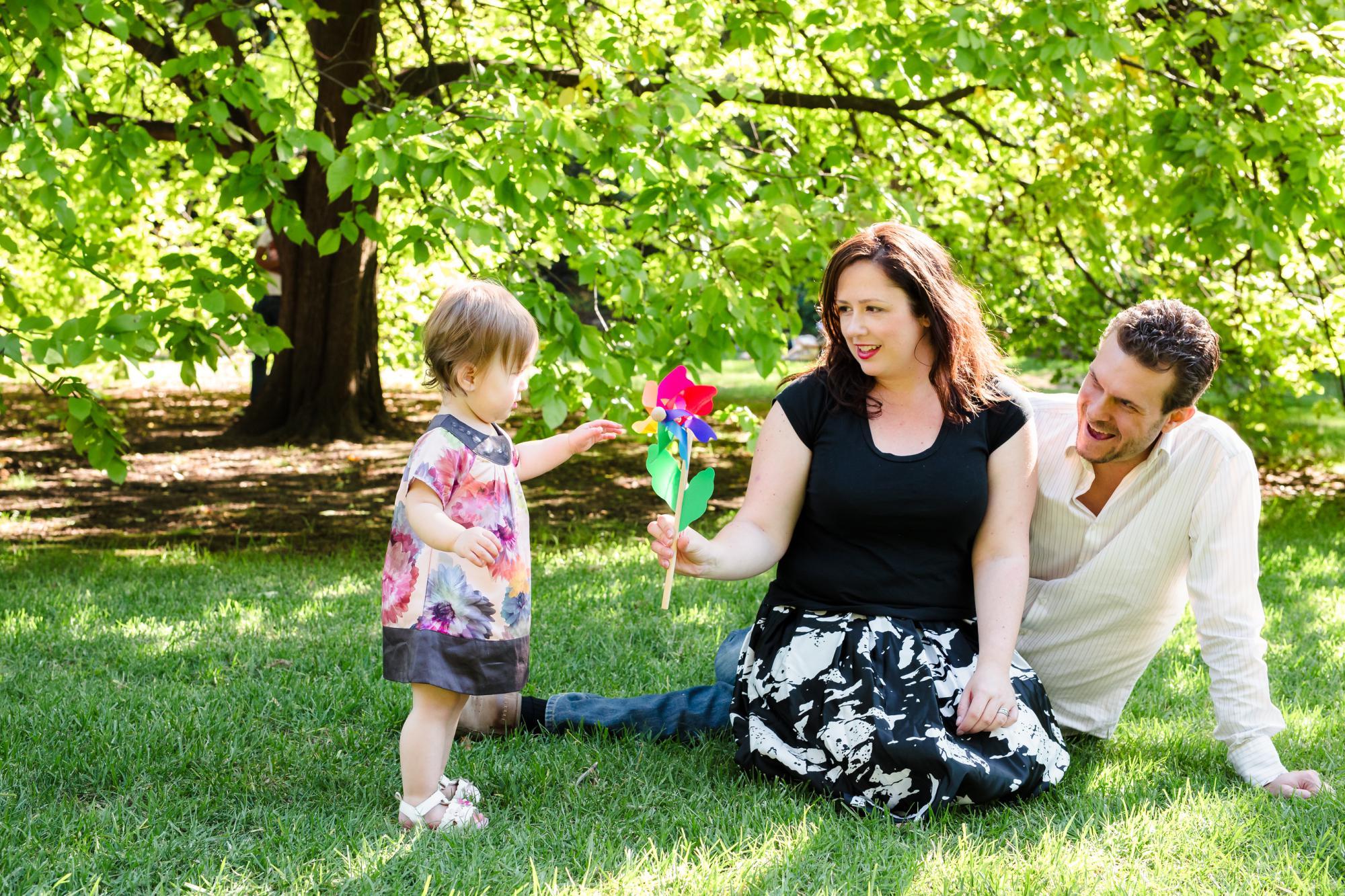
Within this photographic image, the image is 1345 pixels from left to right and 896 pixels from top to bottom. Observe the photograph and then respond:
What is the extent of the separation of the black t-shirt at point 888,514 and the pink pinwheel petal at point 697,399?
0.35 m

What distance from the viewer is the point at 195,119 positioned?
5090 millimetres

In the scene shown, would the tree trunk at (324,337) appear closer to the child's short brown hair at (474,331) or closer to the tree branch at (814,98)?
the tree branch at (814,98)

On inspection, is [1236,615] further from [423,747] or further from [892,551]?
[423,747]

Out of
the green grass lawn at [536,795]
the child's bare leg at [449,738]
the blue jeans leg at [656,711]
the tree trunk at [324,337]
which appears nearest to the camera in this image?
the green grass lawn at [536,795]

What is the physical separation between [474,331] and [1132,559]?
1758 mm

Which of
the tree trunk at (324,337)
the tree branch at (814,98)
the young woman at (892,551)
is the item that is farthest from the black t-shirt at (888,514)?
the tree trunk at (324,337)

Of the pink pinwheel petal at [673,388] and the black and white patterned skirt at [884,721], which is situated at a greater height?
the pink pinwheel petal at [673,388]

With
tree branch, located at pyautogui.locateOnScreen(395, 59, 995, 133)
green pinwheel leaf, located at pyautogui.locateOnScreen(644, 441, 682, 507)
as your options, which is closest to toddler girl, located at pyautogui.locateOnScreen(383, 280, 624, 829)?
green pinwheel leaf, located at pyautogui.locateOnScreen(644, 441, 682, 507)

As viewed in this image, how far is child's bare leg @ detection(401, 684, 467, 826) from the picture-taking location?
265 cm

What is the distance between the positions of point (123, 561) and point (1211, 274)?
765cm

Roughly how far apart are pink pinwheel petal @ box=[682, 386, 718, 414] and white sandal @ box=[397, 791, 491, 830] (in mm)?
1039

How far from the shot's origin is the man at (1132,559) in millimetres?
2814

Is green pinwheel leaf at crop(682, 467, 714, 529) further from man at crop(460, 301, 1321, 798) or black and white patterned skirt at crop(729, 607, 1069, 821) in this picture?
black and white patterned skirt at crop(729, 607, 1069, 821)

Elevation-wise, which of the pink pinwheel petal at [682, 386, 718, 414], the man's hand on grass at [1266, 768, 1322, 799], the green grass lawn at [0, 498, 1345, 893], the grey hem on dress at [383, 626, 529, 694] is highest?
the pink pinwheel petal at [682, 386, 718, 414]
